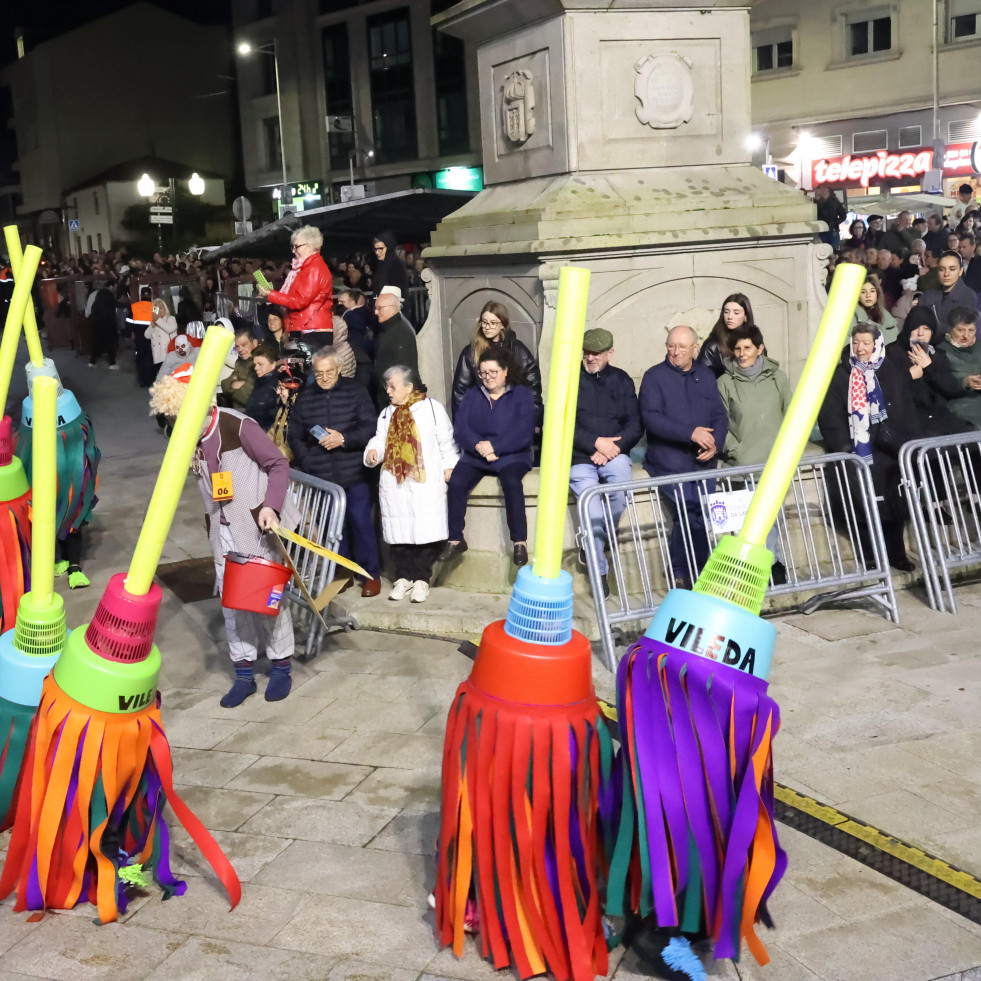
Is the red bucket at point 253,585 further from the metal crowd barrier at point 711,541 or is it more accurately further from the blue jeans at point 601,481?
the blue jeans at point 601,481

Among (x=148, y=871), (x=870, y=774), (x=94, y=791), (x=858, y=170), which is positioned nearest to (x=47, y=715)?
(x=94, y=791)

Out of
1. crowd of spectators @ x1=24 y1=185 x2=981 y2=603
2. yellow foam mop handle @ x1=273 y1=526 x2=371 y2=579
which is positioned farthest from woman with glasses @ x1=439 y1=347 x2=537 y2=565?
yellow foam mop handle @ x1=273 y1=526 x2=371 y2=579

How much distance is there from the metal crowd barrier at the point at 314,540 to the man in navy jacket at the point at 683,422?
1845mm

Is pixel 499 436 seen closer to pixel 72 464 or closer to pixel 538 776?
pixel 72 464

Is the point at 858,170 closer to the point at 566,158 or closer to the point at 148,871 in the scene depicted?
the point at 566,158

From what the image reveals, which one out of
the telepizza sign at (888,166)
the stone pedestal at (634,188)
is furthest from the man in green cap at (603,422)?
the telepizza sign at (888,166)

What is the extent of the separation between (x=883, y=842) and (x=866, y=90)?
1298 inches

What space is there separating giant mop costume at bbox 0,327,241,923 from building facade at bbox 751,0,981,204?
29.4 metres

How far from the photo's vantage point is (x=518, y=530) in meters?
7.15

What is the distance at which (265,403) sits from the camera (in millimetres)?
8562

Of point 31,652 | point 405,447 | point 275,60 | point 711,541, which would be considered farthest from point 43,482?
point 275,60

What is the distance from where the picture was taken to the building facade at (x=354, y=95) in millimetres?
40750

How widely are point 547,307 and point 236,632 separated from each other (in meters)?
2.73

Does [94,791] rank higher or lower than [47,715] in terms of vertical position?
lower
